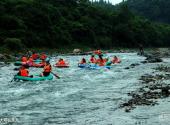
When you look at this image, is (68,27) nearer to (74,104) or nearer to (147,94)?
(147,94)

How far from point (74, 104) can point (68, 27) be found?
8183 cm

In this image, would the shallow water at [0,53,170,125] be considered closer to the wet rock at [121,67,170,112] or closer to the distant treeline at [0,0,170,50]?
the wet rock at [121,67,170,112]

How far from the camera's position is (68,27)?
340ft

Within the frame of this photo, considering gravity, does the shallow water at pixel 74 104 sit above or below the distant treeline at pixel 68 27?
below

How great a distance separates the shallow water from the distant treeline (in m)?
43.9

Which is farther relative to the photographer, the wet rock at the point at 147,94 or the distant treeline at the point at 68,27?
the distant treeline at the point at 68,27

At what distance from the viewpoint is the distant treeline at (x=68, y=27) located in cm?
8344

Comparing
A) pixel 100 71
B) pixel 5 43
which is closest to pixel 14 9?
pixel 5 43

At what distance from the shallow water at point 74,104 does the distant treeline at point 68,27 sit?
1729 inches

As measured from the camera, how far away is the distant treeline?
83.4 metres

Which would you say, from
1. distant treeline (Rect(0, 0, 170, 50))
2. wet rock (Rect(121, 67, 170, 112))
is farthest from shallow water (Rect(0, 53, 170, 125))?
distant treeline (Rect(0, 0, 170, 50))

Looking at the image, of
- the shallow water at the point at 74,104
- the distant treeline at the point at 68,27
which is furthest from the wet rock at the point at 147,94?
the distant treeline at the point at 68,27

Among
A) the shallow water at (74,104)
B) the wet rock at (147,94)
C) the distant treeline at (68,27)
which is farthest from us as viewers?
the distant treeline at (68,27)

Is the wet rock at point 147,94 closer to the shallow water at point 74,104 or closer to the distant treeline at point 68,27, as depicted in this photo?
the shallow water at point 74,104
